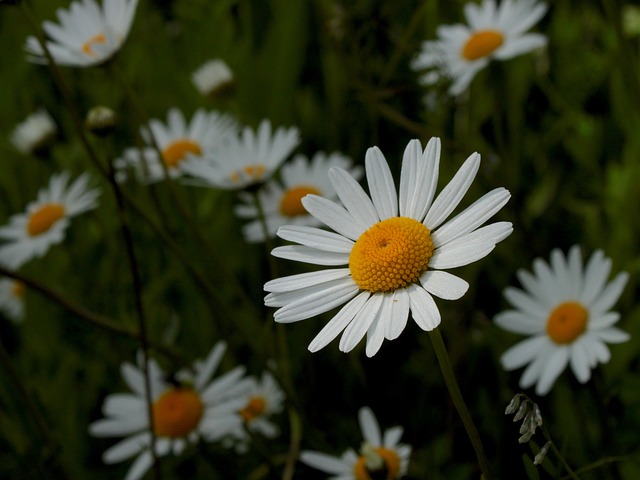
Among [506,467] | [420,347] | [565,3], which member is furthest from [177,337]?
[565,3]

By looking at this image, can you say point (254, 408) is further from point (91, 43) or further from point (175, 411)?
point (91, 43)

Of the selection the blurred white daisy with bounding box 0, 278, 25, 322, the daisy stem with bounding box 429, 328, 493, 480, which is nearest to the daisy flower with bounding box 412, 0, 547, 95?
the daisy stem with bounding box 429, 328, 493, 480

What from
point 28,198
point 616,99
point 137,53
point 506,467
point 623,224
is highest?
point 137,53

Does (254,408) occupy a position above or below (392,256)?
below

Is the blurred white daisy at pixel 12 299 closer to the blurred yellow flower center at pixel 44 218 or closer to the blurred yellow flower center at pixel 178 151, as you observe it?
the blurred yellow flower center at pixel 44 218

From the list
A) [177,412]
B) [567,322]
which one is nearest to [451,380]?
[567,322]

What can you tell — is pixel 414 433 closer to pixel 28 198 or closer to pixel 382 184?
pixel 382 184
